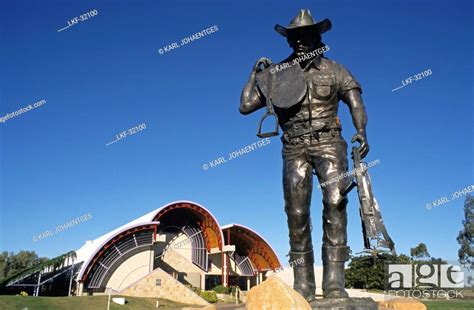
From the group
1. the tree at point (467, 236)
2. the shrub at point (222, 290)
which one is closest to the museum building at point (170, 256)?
the shrub at point (222, 290)

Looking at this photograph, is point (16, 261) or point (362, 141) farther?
point (16, 261)

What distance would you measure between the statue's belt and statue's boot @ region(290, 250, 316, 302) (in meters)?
1.39

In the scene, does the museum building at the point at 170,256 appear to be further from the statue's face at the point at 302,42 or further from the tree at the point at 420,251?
the statue's face at the point at 302,42

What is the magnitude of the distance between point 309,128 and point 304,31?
1202 mm

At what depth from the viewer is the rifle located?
4.20 m

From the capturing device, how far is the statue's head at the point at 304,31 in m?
5.33

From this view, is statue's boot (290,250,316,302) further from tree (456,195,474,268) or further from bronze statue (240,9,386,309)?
tree (456,195,474,268)

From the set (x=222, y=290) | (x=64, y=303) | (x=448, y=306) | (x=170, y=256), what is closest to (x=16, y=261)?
(x=170, y=256)

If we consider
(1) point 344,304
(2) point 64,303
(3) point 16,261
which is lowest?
(1) point 344,304

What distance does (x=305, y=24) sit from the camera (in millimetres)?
5316

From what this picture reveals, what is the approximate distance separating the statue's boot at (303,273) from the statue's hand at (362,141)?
50.4 inches

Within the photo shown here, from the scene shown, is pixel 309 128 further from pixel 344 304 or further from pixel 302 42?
pixel 344 304

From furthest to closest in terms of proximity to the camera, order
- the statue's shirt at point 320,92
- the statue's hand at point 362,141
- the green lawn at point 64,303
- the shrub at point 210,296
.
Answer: the shrub at point 210,296 → the green lawn at point 64,303 → the statue's shirt at point 320,92 → the statue's hand at point 362,141

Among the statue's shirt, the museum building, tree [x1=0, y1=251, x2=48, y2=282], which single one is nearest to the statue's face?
the statue's shirt
